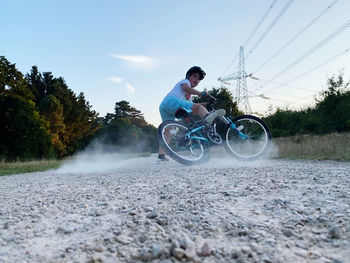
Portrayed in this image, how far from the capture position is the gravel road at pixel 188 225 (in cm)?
129

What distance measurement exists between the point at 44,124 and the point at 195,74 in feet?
64.1

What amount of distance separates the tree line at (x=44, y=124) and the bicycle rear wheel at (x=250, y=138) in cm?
1343

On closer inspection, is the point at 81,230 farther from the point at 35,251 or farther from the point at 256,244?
the point at 256,244

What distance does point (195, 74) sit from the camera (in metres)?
5.52

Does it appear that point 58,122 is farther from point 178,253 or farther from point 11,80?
point 178,253

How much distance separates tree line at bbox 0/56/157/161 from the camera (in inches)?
758

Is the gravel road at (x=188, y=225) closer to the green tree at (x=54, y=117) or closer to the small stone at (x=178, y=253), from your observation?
the small stone at (x=178, y=253)

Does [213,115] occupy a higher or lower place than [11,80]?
lower

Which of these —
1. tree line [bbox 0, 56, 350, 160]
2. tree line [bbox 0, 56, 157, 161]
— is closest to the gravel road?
tree line [bbox 0, 56, 350, 160]

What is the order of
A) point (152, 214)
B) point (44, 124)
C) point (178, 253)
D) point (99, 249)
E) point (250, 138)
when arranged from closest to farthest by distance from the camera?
1. point (178, 253)
2. point (99, 249)
3. point (152, 214)
4. point (250, 138)
5. point (44, 124)

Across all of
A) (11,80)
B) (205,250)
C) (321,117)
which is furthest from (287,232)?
(11,80)

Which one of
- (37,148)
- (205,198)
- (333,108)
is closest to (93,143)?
(37,148)

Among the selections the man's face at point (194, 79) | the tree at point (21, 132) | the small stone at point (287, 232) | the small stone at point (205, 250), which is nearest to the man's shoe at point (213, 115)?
the man's face at point (194, 79)

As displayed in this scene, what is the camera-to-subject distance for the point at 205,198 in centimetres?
210
